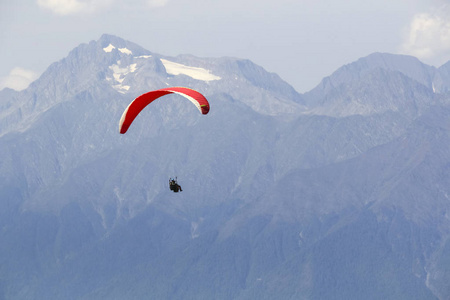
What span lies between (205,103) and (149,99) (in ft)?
38.3

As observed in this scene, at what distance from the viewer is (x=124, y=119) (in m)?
153

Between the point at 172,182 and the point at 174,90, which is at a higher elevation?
the point at 174,90

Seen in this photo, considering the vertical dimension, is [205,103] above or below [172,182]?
above

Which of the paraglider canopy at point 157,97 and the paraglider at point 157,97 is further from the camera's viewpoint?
the paraglider canopy at point 157,97

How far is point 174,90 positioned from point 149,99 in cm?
616

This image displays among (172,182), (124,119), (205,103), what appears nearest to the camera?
(172,182)

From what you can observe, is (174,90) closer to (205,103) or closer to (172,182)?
(205,103)

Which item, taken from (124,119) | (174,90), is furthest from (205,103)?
(124,119)

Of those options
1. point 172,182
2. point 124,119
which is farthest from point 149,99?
point 172,182

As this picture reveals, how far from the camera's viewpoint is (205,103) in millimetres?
143125

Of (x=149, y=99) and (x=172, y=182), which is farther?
(x=149, y=99)

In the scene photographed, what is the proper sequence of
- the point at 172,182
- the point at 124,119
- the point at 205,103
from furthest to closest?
the point at 124,119 < the point at 205,103 < the point at 172,182

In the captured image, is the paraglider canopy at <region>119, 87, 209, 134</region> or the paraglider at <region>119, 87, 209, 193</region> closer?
the paraglider at <region>119, 87, 209, 193</region>

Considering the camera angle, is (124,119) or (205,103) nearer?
(205,103)
